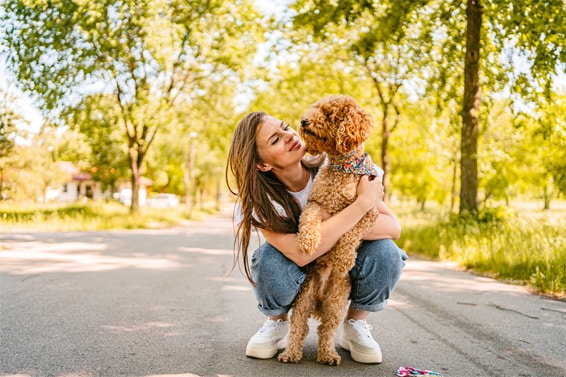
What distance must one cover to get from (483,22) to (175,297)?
10.1m

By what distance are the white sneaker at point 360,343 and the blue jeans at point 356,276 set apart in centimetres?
13

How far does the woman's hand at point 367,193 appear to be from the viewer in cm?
318

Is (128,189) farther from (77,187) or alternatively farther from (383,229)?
(383,229)

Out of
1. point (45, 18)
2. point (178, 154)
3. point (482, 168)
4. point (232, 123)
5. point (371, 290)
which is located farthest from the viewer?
point (178, 154)

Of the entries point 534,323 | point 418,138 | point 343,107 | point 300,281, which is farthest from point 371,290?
point 418,138

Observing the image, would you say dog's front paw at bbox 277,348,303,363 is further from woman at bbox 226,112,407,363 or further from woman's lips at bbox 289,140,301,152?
woman's lips at bbox 289,140,301,152

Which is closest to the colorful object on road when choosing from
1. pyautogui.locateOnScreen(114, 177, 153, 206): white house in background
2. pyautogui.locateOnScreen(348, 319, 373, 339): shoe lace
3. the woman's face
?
pyautogui.locateOnScreen(348, 319, 373, 339): shoe lace

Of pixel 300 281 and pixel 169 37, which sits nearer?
pixel 300 281

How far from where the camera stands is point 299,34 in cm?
1872

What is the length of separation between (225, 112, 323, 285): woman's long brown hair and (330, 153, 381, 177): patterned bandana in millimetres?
459

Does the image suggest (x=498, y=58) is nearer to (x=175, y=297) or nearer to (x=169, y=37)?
(x=175, y=297)

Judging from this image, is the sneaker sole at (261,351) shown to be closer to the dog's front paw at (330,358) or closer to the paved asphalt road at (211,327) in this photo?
the paved asphalt road at (211,327)

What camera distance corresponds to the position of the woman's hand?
10.4 ft

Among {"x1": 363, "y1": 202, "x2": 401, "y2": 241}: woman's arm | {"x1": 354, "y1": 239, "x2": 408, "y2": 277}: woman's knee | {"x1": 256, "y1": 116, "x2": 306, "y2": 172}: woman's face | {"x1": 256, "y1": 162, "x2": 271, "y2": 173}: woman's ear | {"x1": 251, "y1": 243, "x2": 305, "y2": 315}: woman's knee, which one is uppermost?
{"x1": 256, "y1": 116, "x2": 306, "y2": 172}: woman's face
